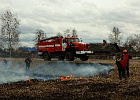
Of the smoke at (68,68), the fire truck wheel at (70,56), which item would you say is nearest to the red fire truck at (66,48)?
the fire truck wheel at (70,56)

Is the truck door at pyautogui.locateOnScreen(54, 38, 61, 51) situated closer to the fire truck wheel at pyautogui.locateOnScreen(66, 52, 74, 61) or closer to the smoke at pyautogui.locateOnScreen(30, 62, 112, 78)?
the fire truck wheel at pyautogui.locateOnScreen(66, 52, 74, 61)

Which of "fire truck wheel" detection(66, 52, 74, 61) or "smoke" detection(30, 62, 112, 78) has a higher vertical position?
"fire truck wheel" detection(66, 52, 74, 61)

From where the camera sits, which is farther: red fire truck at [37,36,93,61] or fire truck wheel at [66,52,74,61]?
red fire truck at [37,36,93,61]

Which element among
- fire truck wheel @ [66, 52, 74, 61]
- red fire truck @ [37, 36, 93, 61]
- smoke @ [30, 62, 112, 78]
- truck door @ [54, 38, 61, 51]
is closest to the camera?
smoke @ [30, 62, 112, 78]

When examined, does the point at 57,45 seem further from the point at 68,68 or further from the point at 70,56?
the point at 68,68

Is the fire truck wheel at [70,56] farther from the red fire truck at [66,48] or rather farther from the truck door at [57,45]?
the truck door at [57,45]

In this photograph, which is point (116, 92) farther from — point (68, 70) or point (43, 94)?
point (68, 70)

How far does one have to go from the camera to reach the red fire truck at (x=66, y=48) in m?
25.3

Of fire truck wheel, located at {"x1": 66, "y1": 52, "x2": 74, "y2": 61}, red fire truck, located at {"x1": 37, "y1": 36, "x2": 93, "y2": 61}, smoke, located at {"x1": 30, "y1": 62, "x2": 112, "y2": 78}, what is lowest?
smoke, located at {"x1": 30, "y1": 62, "x2": 112, "y2": 78}

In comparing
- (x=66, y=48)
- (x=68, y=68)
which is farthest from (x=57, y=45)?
(x=68, y=68)

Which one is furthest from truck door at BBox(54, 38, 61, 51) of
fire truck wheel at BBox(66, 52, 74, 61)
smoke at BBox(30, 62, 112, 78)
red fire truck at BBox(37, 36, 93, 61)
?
smoke at BBox(30, 62, 112, 78)

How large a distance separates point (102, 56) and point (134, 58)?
15.8ft

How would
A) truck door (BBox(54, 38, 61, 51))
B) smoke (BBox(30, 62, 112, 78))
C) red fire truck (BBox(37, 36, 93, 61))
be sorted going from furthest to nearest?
1. truck door (BBox(54, 38, 61, 51))
2. red fire truck (BBox(37, 36, 93, 61))
3. smoke (BBox(30, 62, 112, 78))

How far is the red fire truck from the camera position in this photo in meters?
25.3
